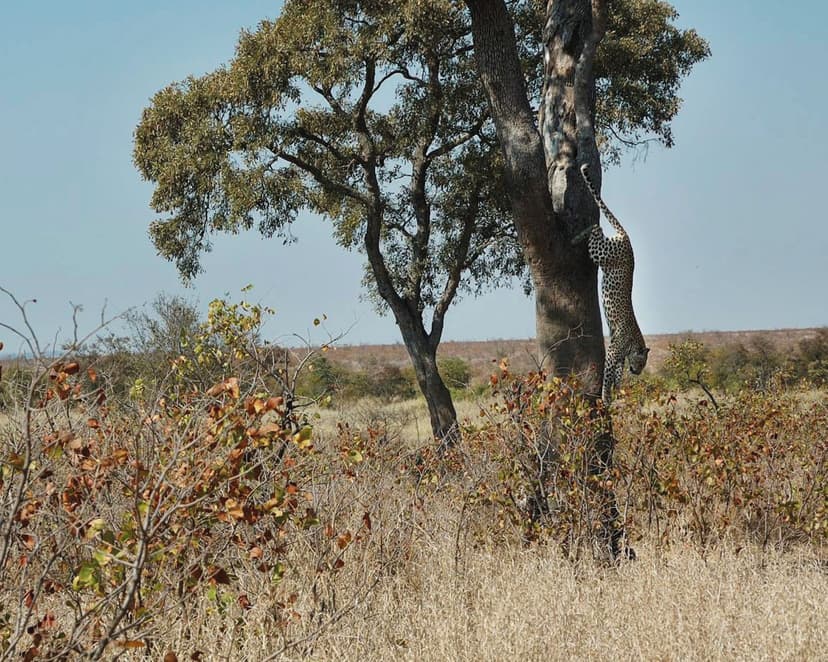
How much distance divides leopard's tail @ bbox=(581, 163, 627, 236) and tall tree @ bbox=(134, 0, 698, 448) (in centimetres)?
654

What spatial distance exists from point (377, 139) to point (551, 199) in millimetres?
9860

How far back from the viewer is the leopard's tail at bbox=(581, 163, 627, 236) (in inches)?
372

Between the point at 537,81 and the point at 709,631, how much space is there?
13827mm

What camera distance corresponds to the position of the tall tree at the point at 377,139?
16172 millimetres

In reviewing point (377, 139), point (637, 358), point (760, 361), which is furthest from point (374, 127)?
point (760, 361)

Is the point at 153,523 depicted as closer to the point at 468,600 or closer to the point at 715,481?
the point at 468,600

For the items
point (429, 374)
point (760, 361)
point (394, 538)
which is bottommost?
point (394, 538)

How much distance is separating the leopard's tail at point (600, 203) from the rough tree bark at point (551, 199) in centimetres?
7

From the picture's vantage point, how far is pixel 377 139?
61.4 feet

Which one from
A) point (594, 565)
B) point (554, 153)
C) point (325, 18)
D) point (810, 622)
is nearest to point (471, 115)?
point (325, 18)

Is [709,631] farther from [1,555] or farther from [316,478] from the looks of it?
[1,555]

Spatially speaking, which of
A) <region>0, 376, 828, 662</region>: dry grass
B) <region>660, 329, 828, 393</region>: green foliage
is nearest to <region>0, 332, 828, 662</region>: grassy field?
<region>0, 376, 828, 662</region>: dry grass

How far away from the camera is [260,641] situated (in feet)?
18.6

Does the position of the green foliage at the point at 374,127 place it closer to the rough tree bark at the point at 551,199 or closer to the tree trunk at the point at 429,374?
the tree trunk at the point at 429,374
